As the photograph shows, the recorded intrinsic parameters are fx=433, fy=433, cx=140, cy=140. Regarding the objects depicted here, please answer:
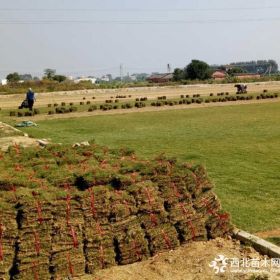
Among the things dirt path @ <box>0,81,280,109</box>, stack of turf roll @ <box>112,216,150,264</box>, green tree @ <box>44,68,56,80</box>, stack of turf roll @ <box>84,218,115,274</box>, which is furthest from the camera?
green tree @ <box>44,68,56,80</box>

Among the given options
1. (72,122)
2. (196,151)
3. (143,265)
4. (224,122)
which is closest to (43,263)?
(143,265)

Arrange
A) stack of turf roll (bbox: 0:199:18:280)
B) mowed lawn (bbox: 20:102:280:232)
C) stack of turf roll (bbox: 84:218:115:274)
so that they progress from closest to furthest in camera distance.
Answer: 1. stack of turf roll (bbox: 0:199:18:280)
2. stack of turf roll (bbox: 84:218:115:274)
3. mowed lawn (bbox: 20:102:280:232)

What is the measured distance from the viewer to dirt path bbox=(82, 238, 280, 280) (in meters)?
6.33

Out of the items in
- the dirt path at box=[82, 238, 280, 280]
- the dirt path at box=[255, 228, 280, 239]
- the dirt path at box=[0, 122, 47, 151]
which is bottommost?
the dirt path at box=[82, 238, 280, 280]

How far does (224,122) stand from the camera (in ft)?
→ 79.6

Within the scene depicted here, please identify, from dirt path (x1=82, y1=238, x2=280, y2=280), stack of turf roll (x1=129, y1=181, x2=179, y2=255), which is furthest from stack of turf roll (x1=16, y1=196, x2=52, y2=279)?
stack of turf roll (x1=129, y1=181, x2=179, y2=255)

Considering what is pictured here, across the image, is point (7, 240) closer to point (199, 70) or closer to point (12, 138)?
point (12, 138)

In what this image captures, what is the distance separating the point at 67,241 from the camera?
646 cm

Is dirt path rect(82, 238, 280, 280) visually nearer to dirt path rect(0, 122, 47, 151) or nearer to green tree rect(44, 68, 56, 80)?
dirt path rect(0, 122, 47, 151)

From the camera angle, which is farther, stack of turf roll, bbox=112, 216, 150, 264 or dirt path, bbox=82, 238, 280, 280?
stack of turf roll, bbox=112, 216, 150, 264

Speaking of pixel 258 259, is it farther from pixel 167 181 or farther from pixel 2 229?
pixel 2 229

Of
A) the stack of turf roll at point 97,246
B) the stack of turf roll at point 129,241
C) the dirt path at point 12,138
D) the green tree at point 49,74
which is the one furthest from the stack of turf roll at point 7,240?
the green tree at point 49,74

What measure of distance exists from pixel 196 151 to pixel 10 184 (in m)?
9.15

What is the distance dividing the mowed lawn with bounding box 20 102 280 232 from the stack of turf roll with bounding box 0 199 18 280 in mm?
4209
